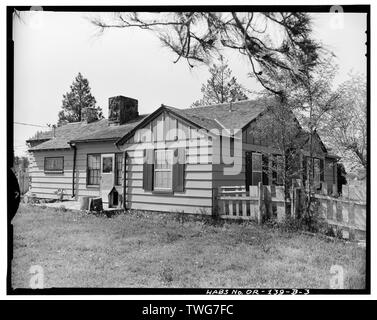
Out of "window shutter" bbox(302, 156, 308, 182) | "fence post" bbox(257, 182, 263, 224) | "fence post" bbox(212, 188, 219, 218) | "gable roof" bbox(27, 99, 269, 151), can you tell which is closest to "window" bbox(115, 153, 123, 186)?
"gable roof" bbox(27, 99, 269, 151)

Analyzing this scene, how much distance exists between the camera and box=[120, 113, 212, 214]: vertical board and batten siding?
3.48m

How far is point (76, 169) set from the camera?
348 centimetres

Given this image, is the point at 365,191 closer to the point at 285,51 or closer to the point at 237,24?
the point at 285,51

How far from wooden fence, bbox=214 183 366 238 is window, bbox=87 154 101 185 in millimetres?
1671

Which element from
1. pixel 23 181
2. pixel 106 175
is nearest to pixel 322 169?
pixel 106 175

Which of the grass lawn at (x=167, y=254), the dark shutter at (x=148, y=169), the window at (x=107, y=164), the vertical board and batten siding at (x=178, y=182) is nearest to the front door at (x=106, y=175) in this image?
the window at (x=107, y=164)

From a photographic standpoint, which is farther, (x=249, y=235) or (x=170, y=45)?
(x=249, y=235)

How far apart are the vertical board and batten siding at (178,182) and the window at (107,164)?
0.23 meters

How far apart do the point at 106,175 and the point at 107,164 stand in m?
0.16

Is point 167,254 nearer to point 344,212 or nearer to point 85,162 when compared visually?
point 85,162

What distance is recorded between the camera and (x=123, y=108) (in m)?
3.13

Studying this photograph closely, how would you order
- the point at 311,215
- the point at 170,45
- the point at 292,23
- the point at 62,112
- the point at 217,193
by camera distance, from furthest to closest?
the point at 217,193 < the point at 311,215 < the point at 62,112 < the point at 170,45 < the point at 292,23
